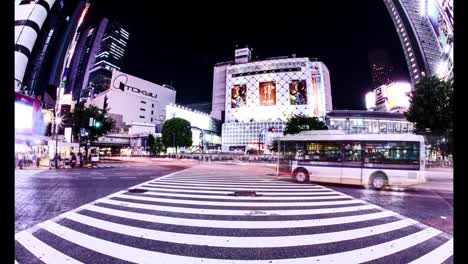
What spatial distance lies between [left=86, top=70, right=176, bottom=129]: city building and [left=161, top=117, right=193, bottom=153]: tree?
41.6m

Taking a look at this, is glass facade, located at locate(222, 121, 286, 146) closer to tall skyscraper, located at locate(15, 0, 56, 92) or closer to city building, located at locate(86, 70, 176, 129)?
city building, located at locate(86, 70, 176, 129)

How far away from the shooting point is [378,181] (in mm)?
14430

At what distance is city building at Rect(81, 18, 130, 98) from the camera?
132 meters

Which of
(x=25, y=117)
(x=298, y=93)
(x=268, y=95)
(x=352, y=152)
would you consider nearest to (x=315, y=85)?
(x=298, y=93)

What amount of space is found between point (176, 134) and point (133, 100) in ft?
200

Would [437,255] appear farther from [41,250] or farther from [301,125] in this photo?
[301,125]

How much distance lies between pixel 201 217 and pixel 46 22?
1043 inches

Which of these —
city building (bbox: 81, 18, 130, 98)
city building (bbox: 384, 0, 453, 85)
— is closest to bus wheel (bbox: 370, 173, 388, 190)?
city building (bbox: 384, 0, 453, 85)

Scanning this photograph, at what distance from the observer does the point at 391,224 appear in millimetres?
7141

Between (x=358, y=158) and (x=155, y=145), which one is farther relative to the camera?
(x=155, y=145)

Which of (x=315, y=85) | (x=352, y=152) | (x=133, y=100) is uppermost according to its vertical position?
(x=315, y=85)

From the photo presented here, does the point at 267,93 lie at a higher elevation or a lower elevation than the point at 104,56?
lower

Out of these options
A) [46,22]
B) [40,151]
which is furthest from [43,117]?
[46,22]
